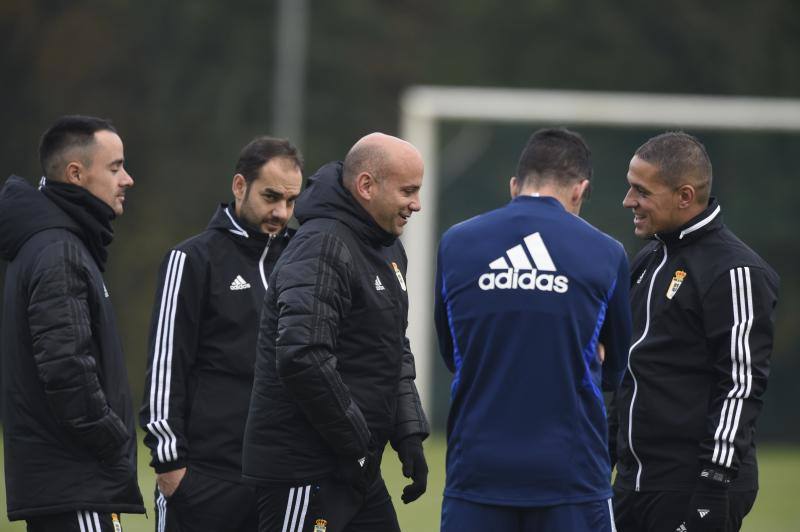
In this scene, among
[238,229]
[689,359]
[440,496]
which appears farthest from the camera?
[440,496]

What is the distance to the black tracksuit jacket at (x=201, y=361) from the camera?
5094 mm

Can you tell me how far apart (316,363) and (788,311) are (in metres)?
10.1

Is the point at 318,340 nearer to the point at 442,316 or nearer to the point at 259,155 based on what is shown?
the point at 442,316

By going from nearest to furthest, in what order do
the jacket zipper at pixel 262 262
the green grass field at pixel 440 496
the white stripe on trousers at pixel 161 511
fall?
the white stripe on trousers at pixel 161 511
the jacket zipper at pixel 262 262
the green grass field at pixel 440 496

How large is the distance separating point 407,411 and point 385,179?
0.88 meters

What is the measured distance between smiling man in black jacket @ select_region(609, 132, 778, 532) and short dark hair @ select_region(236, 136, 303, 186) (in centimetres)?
145

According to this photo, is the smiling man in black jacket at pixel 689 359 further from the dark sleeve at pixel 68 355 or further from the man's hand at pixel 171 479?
the dark sleeve at pixel 68 355

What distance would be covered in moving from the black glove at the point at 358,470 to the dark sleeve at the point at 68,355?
0.79 metres

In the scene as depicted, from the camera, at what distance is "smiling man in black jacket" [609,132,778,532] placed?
15.3 ft

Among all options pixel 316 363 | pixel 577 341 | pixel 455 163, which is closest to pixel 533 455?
pixel 577 341

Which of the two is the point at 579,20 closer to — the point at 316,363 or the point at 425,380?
the point at 425,380

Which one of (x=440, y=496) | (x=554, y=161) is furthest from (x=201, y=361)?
(x=440, y=496)

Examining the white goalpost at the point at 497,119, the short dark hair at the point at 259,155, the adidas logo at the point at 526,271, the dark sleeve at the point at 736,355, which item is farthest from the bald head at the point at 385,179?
the white goalpost at the point at 497,119

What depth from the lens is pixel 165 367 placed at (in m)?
5.11
